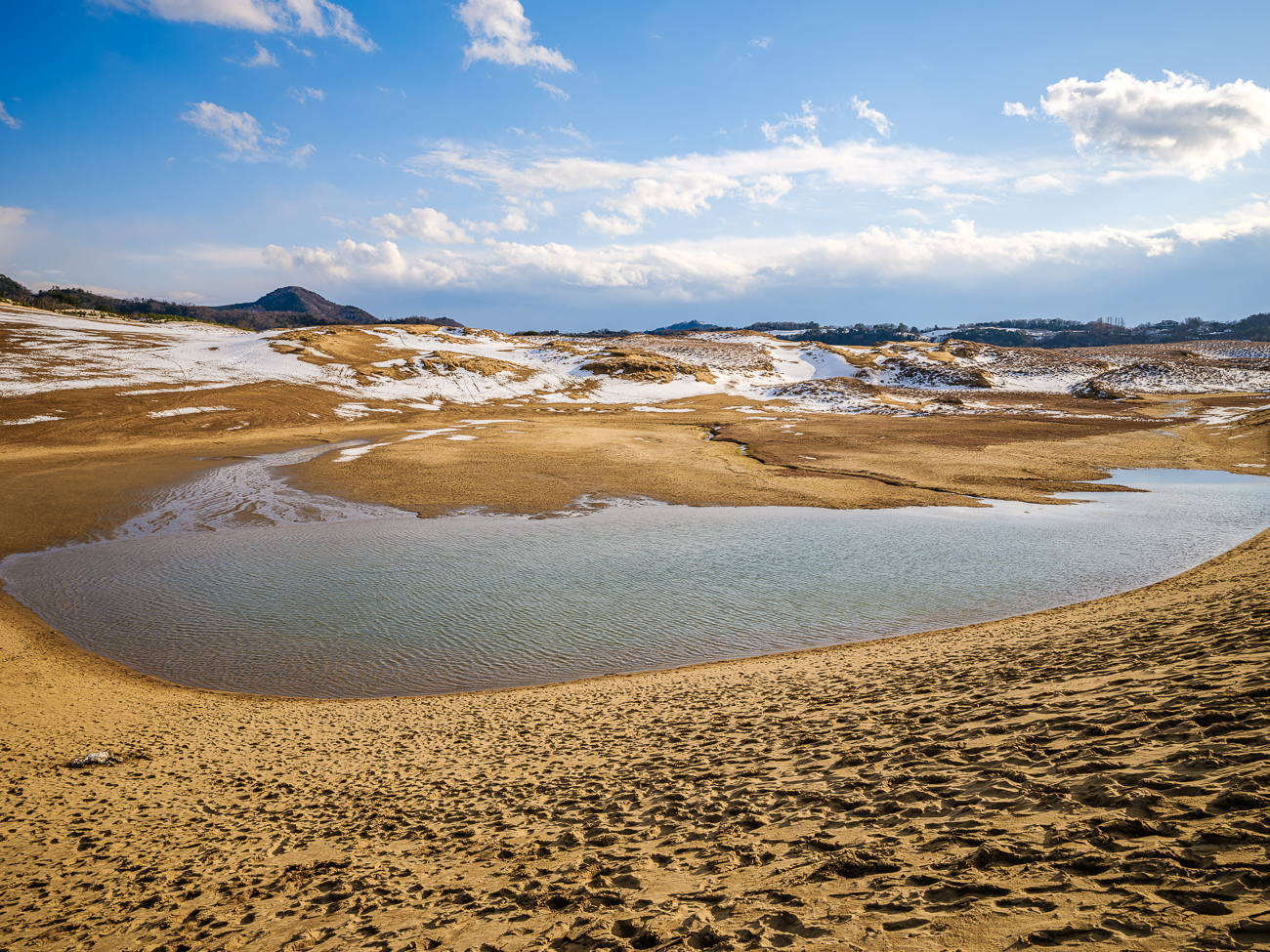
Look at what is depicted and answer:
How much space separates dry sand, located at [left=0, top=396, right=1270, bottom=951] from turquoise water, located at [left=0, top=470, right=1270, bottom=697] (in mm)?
1116

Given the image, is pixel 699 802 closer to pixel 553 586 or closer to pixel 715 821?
pixel 715 821

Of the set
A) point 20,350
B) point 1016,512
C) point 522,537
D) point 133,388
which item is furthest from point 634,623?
point 20,350

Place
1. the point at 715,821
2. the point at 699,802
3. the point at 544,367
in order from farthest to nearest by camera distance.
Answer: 1. the point at 544,367
2. the point at 699,802
3. the point at 715,821

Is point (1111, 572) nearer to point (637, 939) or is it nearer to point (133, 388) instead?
point (637, 939)

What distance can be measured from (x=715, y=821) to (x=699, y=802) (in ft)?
1.55

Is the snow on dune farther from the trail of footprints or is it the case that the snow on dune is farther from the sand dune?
the trail of footprints

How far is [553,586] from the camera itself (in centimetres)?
1574

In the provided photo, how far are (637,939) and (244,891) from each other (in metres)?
3.82

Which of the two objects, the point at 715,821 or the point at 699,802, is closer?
the point at 715,821

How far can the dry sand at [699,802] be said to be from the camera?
4176 mm

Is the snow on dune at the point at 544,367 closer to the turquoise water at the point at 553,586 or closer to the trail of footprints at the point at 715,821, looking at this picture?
the turquoise water at the point at 553,586

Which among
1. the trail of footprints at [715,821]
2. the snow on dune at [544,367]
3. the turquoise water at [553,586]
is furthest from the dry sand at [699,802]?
the snow on dune at [544,367]

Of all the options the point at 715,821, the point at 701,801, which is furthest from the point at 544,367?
the point at 715,821

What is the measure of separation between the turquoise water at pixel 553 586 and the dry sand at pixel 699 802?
1116 millimetres
